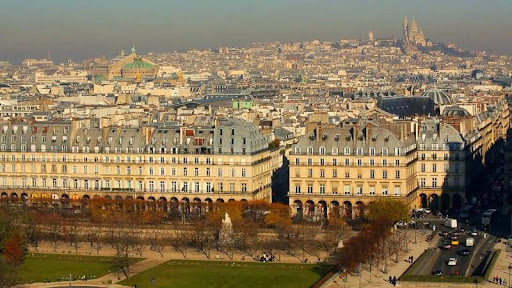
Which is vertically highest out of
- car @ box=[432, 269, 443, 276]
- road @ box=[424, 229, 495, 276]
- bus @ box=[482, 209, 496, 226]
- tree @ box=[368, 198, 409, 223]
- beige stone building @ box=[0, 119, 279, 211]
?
beige stone building @ box=[0, 119, 279, 211]

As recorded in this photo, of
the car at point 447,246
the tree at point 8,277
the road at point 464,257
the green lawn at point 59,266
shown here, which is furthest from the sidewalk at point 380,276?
the tree at point 8,277

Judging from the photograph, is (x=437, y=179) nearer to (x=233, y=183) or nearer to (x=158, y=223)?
(x=233, y=183)

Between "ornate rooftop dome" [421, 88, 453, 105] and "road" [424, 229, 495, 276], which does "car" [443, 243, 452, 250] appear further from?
"ornate rooftop dome" [421, 88, 453, 105]

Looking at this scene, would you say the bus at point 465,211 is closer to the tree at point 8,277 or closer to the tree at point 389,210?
the tree at point 389,210

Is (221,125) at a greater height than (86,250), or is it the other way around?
(221,125)

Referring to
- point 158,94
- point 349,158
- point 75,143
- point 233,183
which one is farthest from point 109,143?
point 158,94

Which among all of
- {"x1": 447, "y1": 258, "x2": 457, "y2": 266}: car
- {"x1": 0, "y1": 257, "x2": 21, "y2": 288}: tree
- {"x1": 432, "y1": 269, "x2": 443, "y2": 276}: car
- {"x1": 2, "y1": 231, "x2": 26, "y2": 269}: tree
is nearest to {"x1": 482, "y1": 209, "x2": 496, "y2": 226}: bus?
{"x1": 447, "y1": 258, "x2": 457, "y2": 266}: car
